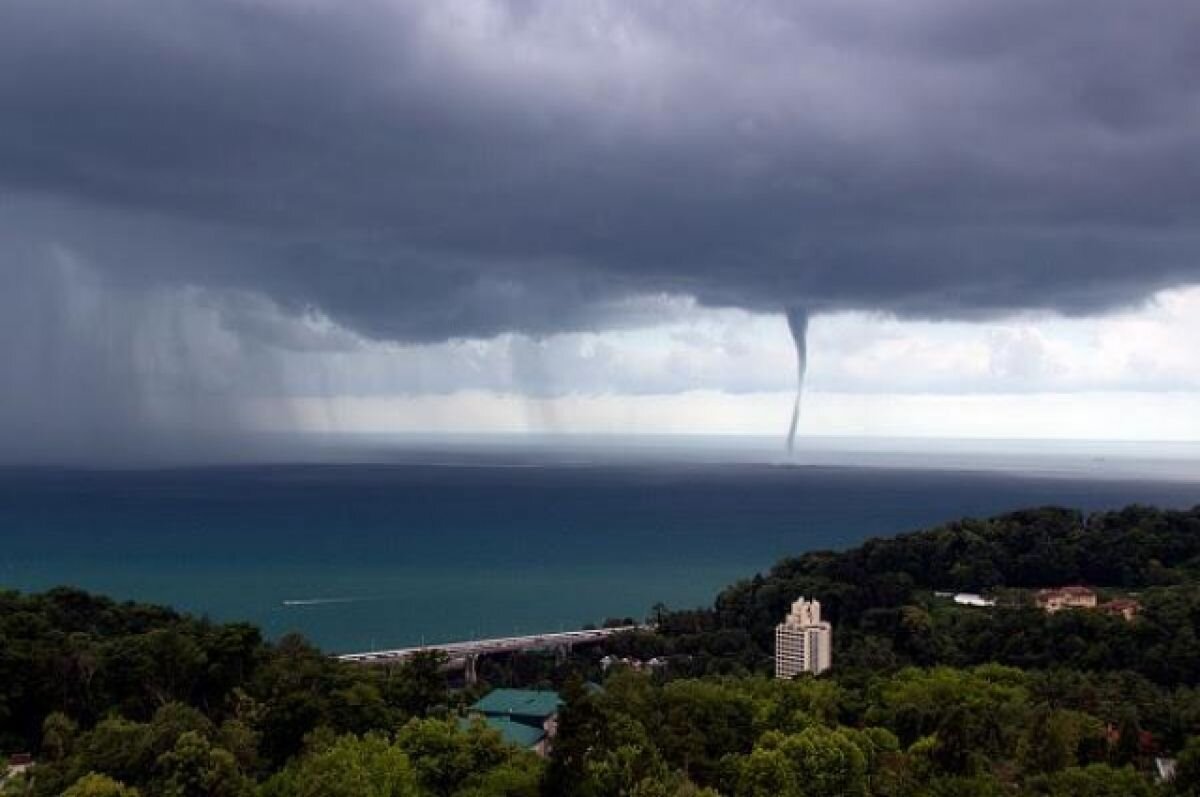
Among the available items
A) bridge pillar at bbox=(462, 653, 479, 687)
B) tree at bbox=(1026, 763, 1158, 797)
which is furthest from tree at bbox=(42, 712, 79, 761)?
bridge pillar at bbox=(462, 653, 479, 687)

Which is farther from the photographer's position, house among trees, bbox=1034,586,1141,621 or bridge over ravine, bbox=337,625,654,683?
bridge over ravine, bbox=337,625,654,683

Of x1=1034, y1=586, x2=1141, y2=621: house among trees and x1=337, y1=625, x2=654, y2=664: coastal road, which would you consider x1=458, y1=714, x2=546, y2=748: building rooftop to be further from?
x1=1034, y1=586, x2=1141, y2=621: house among trees

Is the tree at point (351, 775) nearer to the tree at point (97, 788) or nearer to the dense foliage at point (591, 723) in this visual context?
the dense foliage at point (591, 723)

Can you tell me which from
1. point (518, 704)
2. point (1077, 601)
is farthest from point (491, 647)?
point (1077, 601)

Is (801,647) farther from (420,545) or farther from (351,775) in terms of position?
(420,545)

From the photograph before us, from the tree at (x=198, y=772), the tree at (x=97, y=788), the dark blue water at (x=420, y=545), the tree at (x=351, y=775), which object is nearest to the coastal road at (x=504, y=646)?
the dark blue water at (x=420, y=545)

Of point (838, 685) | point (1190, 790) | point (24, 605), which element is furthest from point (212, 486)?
point (1190, 790)
